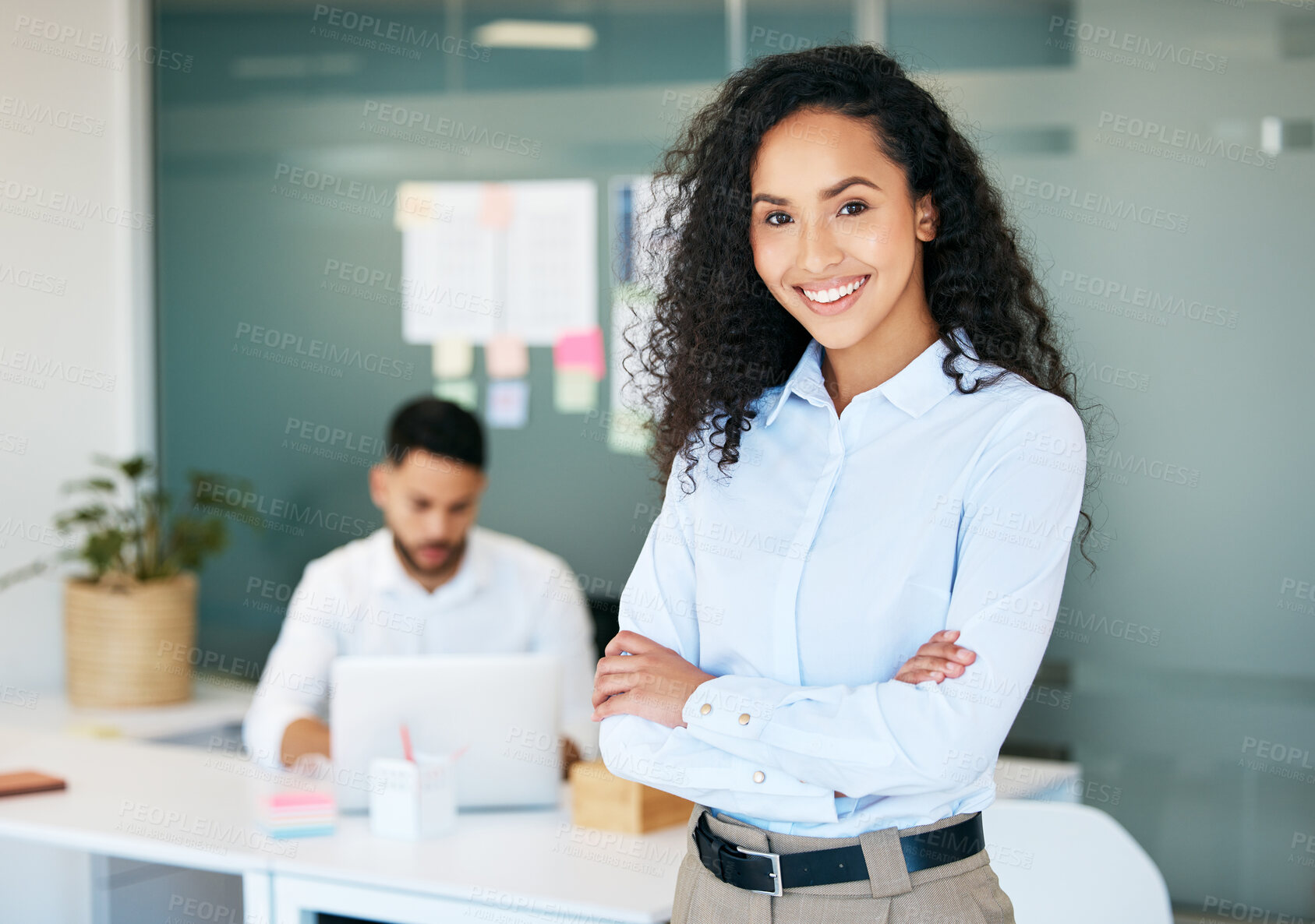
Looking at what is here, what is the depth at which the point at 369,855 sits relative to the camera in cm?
233

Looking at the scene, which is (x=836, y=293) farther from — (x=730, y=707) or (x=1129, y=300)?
(x=1129, y=300)

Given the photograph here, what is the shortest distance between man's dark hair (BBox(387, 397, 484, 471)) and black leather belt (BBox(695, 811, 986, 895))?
94.8 inches

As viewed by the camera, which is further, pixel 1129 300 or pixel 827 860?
pixel 1129 300

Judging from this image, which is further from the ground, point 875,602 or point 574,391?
point 574,391

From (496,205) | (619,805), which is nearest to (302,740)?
(619,805)

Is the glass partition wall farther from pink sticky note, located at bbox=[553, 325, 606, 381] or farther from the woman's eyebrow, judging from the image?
the woman's eyebrow

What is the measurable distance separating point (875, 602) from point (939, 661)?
4.1 inches

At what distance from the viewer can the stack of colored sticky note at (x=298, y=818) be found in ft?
8.01

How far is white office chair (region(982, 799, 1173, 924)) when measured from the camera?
6.70 feet

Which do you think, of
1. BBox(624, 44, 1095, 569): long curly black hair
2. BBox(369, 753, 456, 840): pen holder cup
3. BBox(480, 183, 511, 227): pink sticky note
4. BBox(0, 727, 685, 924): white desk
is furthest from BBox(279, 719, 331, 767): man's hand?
BBox(480, 183, 511, 227): pink sticky note

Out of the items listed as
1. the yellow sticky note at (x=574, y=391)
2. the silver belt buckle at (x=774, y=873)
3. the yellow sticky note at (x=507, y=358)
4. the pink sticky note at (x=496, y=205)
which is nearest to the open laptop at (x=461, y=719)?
the silver belt buckle at (x=774, y=873)

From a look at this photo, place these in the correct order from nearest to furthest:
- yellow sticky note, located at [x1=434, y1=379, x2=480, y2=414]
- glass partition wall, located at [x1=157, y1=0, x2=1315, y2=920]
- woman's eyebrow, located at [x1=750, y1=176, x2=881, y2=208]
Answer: woman's eyebrow, located at [x1=750, y1=176, x2=881, y2=208] < glass partition wall, located at [x1=157, y1=0, x2=1315, y2=920] < yellow sticky note, located at [x1=434, y1=379, x2=480, y2=414]

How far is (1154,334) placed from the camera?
329 centimetres

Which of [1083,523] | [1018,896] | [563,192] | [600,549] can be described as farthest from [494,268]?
[1018,896]
